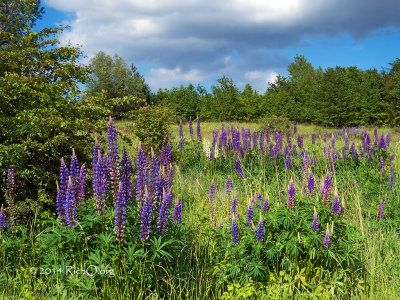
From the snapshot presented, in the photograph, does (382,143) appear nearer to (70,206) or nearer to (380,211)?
(380,211)

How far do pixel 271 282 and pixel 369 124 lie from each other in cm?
2926

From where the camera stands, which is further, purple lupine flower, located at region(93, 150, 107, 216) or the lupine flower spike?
the lupine flower spike

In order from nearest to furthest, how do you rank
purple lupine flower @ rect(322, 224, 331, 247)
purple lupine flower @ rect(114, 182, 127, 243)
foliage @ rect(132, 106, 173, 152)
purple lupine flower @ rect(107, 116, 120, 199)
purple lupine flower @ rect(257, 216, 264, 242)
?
purple lupine flower @ rect(114, 182, 127, 243), purple lupine flower @ rect(107, 116, 120, 199), purple lupine flower @ rect(322, 224, 331, 247), purple lupine flower @ rect(257, 216, 264, 242), foliage @ rect(132, 106, 173, 152)

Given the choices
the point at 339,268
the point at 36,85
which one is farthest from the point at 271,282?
the point at 36,85

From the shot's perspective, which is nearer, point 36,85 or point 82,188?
point 82,188

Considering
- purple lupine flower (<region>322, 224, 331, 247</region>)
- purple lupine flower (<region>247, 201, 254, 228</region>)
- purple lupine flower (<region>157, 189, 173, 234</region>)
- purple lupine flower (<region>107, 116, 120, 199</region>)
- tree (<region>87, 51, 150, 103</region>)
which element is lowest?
purple lupine flower (<region>322, 224, 331, 247</region>)

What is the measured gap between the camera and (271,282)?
11.5 ft

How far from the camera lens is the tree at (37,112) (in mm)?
5043

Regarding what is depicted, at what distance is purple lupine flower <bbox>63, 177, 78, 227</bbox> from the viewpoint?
2904mm

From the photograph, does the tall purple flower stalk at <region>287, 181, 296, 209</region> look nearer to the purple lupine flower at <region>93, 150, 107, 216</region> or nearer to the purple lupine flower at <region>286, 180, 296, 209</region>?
the purple lupine flower at <region>286, 180, 296, 209</region>

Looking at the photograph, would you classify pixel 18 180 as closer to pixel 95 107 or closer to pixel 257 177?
pixel 95 107

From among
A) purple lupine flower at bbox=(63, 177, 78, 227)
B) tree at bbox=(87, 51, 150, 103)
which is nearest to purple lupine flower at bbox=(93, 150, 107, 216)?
purple lupine flower at bbox=(63, 177, 78, 227)

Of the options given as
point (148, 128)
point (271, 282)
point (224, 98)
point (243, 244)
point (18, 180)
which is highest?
point (224, 98)

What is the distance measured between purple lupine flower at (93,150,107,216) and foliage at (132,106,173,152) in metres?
6.09
